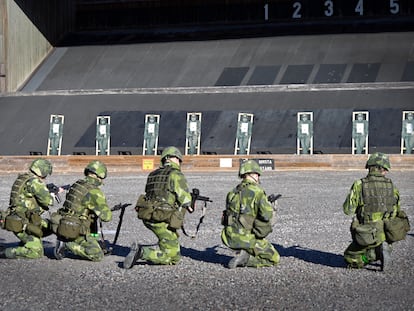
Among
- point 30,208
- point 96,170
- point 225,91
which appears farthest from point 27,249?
point 225,91

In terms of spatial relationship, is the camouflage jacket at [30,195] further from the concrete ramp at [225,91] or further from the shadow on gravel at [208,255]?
the concrete ramp at [225,91]

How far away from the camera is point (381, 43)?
46844mm

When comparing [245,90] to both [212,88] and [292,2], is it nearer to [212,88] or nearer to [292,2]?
[212,88]

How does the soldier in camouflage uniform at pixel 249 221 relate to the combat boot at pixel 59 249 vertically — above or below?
above

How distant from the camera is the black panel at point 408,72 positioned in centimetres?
4219

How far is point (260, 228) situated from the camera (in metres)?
13.0

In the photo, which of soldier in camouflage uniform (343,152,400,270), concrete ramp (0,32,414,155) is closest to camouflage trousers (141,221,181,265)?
soldier in camouflage uniform (343,152,400,270)

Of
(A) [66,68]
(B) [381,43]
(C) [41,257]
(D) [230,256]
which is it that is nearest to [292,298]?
(D) [230,256]

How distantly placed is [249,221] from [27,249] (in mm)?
3900

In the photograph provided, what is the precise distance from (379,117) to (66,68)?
20583mm

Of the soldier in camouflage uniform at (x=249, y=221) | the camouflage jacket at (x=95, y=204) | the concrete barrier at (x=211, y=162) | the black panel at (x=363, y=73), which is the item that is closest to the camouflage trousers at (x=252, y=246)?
the soldier in camouflage uniform at (x=249, y=221)

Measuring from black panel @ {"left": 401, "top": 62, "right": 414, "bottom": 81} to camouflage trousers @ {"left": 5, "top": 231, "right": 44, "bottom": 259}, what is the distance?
30820 millimetres

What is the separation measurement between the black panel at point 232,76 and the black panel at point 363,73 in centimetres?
576

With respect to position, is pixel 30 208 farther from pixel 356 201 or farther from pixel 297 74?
pixel 297 74
